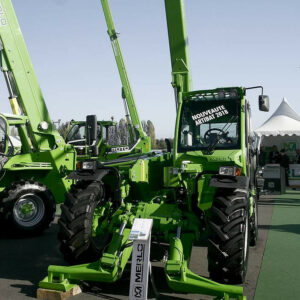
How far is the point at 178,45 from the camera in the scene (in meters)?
9.00

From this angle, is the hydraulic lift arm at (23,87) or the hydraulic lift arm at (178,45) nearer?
the hydraulic lift arm at (178,45)

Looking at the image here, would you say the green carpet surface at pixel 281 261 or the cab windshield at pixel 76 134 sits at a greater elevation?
the cab windshield at pixel 76 134

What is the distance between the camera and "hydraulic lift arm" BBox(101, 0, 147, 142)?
13351mm

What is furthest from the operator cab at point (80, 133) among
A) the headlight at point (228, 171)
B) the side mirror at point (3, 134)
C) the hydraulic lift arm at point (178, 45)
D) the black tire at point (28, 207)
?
the headlight at point (228, 171)

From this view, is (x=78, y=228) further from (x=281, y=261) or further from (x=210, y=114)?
(x=281, y=261)

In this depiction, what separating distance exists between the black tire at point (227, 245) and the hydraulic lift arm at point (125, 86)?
366 inches

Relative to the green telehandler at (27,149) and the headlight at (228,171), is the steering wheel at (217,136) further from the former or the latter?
the green telehandler at (27,149)

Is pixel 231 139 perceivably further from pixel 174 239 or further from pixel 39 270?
pixel 39 270

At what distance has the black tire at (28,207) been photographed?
8.25 metres

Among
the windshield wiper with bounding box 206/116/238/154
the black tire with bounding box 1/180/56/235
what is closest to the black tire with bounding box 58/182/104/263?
the windshield wiper with bounding box 206/116/238/154

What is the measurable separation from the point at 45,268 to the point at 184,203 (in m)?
2.32

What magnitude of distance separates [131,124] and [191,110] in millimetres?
7464

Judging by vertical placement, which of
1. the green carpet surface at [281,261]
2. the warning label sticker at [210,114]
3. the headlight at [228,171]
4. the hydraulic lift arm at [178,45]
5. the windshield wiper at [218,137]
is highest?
the hydraulic lift arm at [178,45]

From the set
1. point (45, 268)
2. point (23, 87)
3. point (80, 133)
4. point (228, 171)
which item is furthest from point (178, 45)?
point (80, 133)
